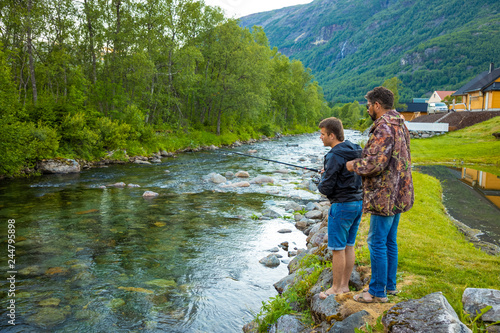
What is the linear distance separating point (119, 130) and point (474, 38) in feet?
756

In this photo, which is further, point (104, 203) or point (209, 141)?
point (209, 141)

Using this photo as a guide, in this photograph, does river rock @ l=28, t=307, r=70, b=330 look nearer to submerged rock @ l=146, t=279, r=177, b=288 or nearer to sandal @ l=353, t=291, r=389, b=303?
submerged rock @ l=146, t=279, r=177, b=288

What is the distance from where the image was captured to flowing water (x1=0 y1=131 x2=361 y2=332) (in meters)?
5.44

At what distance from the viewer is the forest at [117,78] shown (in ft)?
66.7

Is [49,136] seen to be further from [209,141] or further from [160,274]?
[209,141]

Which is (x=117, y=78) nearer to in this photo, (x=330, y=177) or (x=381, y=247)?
(x=330, y=177)

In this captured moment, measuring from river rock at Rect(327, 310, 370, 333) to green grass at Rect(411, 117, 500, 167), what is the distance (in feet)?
76.4

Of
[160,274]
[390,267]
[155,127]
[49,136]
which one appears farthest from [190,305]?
[155,127]

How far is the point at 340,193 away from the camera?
4289 mm

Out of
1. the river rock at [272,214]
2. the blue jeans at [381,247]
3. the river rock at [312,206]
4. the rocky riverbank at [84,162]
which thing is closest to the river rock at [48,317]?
the blue jeans at [381,247]

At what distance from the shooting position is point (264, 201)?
13773 millimetres

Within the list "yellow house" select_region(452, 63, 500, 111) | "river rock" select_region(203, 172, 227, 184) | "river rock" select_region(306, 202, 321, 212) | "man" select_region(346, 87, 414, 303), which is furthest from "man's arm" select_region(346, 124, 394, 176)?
"yellow house" select_region(452, 63, 500, 111)

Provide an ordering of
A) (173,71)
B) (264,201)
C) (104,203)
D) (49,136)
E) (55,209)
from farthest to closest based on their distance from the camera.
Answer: (173,71) < (49,136) < (264,201) < (104,203) < (55,209)

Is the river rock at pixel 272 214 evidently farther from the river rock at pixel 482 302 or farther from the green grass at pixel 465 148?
the green grass at pixel 465 148
